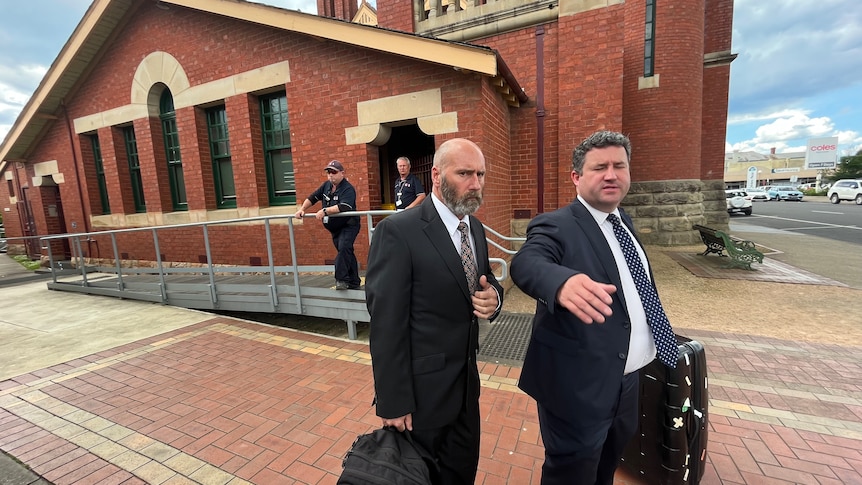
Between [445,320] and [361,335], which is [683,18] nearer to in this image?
[361,335]

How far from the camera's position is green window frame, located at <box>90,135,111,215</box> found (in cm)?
1002

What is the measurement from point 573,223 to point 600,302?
0.49m

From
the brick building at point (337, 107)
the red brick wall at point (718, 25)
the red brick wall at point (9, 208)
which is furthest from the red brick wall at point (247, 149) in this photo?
the red brick wall at point (718, 25)

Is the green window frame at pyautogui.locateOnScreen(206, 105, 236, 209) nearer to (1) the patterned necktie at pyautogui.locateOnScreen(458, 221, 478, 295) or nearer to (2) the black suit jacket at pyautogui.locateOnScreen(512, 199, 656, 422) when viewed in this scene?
(1) the patterned necktie at pyautogui.locateOnScreen(458, 221, 478, 295)

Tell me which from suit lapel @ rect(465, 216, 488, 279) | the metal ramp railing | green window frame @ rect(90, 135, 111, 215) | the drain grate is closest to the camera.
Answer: suit lapel @ rect(465, 216, 488, 279)

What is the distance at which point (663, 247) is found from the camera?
10.4 metres

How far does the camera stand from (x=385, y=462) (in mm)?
1332

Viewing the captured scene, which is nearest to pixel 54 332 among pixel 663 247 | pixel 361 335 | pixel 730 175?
pixel 361 335

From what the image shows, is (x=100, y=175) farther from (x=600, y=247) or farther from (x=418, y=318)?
(x=600, y=247)

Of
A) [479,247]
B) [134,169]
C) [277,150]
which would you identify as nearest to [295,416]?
[479,247]

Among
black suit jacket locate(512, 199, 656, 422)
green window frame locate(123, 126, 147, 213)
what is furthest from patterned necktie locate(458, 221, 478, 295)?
green window frame locate(123, 126, 147, 213)

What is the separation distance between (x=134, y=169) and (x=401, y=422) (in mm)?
11537

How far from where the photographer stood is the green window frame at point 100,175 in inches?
395

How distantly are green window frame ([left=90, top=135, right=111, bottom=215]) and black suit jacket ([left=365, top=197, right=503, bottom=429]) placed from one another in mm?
12305
